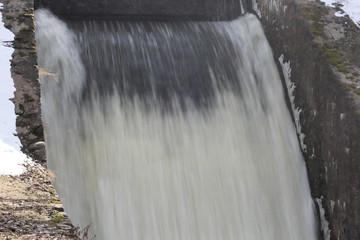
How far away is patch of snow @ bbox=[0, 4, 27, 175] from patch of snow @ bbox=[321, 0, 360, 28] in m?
5.60

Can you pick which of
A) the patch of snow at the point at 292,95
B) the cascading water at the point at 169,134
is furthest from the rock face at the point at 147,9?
the patch of snow at the point at 292,95

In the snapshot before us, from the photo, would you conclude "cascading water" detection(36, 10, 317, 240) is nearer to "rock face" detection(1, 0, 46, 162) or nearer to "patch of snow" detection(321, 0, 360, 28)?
"rock face" detection(1, 0, 46, 162)

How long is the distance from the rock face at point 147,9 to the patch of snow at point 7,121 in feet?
5.68

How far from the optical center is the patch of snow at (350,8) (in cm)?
921

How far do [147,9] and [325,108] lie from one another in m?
3.64

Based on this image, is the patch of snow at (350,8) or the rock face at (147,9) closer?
the rock face at (147,9)

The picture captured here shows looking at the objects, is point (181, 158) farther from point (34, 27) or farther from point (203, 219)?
point (34, 27)

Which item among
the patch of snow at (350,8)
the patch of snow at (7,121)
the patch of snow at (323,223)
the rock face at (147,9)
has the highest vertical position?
the rock face at (147,9)

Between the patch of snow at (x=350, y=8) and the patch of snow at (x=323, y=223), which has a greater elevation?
the patch of snow at (x=350, y=8)

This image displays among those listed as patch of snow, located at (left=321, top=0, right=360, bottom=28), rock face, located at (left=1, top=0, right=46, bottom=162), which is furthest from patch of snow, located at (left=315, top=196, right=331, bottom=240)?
rock face, located at (left=1, top=0, right=46, bottom=162)

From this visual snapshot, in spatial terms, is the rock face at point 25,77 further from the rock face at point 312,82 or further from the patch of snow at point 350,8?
the patch of snow at point 350,8

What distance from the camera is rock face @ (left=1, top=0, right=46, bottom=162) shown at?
5934mm

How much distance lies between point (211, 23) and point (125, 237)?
455cm

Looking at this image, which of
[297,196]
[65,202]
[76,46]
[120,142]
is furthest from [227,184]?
[76,46]
